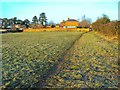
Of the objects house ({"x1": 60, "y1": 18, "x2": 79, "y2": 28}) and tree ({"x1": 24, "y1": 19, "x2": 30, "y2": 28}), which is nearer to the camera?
house ({"x1": 60, "y1": 18, "x2": 79, "y2": 28})

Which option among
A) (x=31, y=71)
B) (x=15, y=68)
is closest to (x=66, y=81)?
(x=31, y=71)

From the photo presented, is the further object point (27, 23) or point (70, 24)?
point (27, 23)

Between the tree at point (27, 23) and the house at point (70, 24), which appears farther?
the tree at point (27, 23)

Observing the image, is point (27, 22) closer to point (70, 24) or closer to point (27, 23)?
point (27, 23)

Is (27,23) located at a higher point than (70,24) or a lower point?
higher

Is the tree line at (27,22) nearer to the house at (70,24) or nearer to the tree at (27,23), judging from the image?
the tree at (27,23)

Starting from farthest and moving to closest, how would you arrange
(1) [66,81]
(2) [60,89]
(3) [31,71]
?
1. (3) [31,71]
2. (1) [66,81]
3. (2) [60,89]

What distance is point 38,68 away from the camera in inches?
360

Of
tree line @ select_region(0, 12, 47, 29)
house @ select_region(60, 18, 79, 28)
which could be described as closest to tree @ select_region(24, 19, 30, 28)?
tree line @ select_region(0, 12, 47, 29)

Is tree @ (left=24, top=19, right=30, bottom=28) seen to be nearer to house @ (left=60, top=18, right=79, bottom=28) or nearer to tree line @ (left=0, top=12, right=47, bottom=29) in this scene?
tree line @ (left=0, top=12, right=47, bottom=29)

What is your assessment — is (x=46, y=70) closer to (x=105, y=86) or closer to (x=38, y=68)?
(x=38, y=68)

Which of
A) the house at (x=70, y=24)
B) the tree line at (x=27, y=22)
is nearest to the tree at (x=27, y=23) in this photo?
the tree line at (x=27, y=22)

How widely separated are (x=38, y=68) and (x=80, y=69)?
1.88 m

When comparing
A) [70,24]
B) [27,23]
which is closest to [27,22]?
[27,23]
